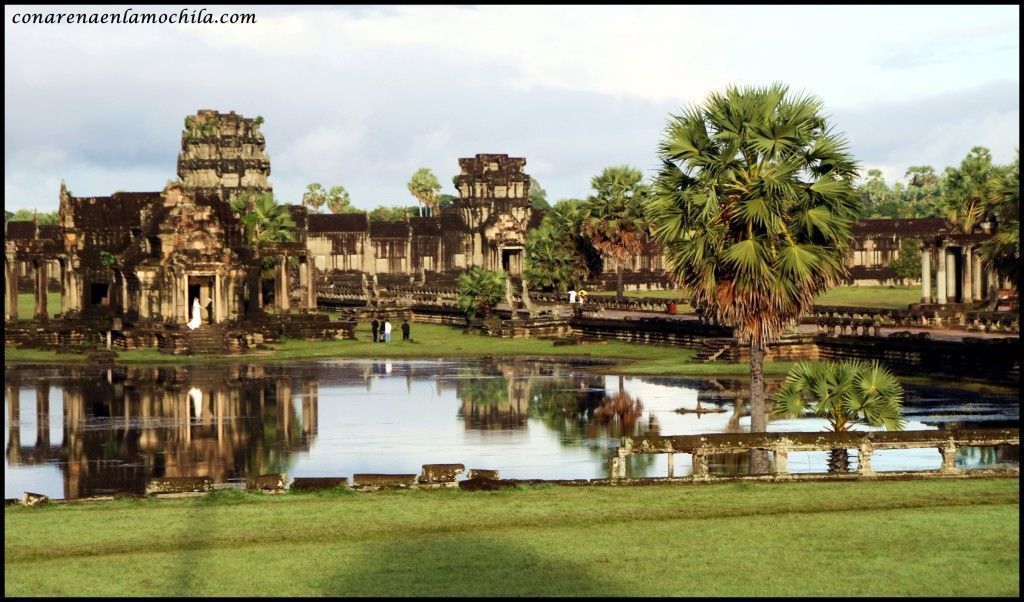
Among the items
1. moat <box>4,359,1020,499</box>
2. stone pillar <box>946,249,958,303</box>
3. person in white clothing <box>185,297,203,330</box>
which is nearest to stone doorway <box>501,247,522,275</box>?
stone pillar <box>946,249,958,303</box>

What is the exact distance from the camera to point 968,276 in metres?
81.0

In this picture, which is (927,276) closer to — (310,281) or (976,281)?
(976,281)

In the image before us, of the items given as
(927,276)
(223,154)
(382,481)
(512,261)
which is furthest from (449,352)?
(223,154)

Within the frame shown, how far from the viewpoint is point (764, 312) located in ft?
103

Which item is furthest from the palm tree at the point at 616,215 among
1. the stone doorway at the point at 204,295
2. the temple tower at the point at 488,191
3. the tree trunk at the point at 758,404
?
the tree trunk at the point at 758,404

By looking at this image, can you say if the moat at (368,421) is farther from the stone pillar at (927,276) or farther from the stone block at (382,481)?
the stone pillar at (927,276)

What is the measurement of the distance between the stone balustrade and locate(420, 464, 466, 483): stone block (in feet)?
8.18

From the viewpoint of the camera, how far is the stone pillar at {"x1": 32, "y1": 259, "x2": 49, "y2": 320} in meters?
75.3

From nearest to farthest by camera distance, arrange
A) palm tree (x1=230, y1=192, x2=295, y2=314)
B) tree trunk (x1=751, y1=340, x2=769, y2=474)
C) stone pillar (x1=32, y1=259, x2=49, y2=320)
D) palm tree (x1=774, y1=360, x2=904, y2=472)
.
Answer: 1. palm tree (x1=774, y1=360, x2=904, y2=472)
2. tree trunk (x1=751, y1=340, x2=769, y2=474)
3. stone pillar (x1=32, y1=259, x2=49, y2=320)
4. palm tree (x1=230, y1=192, x2=295, y2=314)

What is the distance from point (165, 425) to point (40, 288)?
3875 centimetres

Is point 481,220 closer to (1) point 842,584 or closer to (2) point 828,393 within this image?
(2) point 828,393

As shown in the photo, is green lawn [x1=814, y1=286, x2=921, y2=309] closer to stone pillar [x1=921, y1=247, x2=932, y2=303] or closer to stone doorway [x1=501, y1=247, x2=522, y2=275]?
stone pillar [x1=921, y1=247, x2=932, y2=303]

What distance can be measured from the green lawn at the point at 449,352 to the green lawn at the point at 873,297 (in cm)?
2630

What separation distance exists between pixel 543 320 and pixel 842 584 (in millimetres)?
56698
